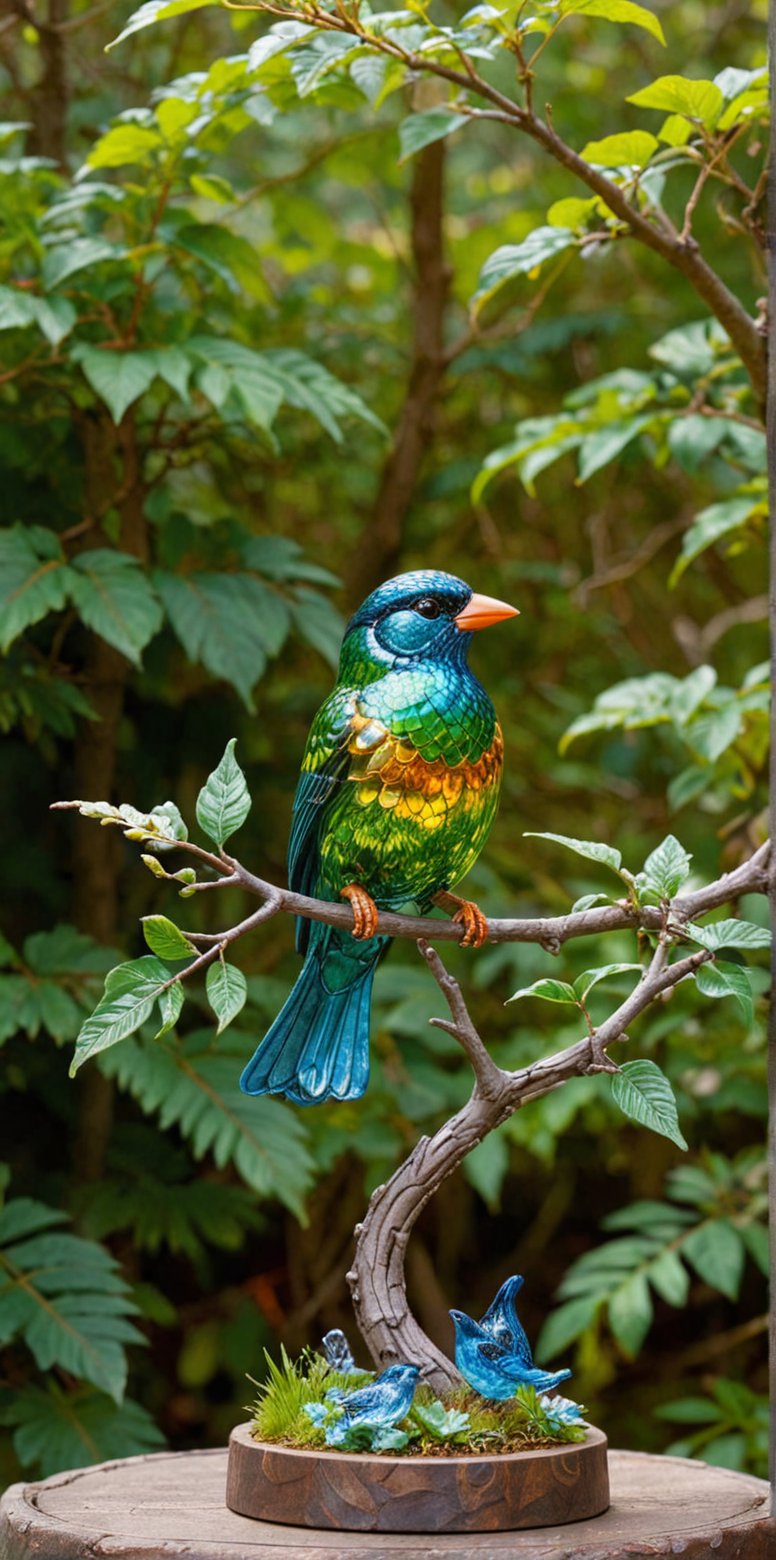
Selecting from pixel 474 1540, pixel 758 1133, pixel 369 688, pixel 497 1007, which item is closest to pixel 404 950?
pixel 497 1007

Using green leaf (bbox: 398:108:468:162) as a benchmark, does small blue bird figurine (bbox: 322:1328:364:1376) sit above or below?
below

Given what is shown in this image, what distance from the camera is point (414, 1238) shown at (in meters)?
3.04

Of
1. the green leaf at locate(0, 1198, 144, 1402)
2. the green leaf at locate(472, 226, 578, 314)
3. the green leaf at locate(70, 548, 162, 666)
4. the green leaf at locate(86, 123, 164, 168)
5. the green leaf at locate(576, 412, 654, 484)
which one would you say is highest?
the green leaf at locate(86, 123, 164, 168)

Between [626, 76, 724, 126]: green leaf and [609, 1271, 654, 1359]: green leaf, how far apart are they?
144 cm

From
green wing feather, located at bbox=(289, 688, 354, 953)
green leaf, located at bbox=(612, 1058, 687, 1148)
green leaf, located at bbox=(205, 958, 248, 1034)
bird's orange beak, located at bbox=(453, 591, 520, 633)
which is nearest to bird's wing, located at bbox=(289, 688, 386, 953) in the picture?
green wing feather, located at bbox=(289, 688, 354, 953)

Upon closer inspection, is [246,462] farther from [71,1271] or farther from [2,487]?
[71,1271]

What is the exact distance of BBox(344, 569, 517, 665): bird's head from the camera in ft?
4.65

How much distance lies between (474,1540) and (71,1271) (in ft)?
2.79

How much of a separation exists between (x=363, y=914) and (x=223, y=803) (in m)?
0.17

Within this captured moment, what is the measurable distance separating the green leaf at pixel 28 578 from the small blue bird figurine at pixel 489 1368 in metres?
0.94

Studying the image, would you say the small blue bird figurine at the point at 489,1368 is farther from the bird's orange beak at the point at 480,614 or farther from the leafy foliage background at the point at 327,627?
the bird's orange beak at the point at 480,614

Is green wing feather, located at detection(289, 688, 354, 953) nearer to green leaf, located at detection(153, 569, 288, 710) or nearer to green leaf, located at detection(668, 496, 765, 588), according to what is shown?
green leaf, located at detection(153, 569, 288, 710)

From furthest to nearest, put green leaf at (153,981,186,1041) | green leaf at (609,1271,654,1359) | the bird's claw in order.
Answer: green leaf at (609,1271,654,1359)
the bird's claw
green leaf at (153,981,186,1041)

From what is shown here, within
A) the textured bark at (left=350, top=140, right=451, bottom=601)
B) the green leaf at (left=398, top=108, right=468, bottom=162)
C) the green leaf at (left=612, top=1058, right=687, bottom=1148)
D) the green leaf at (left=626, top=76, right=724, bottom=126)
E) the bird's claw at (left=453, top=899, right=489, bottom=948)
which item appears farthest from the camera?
the textured bark at (left=350, top=140, right=451, bottom=601)
